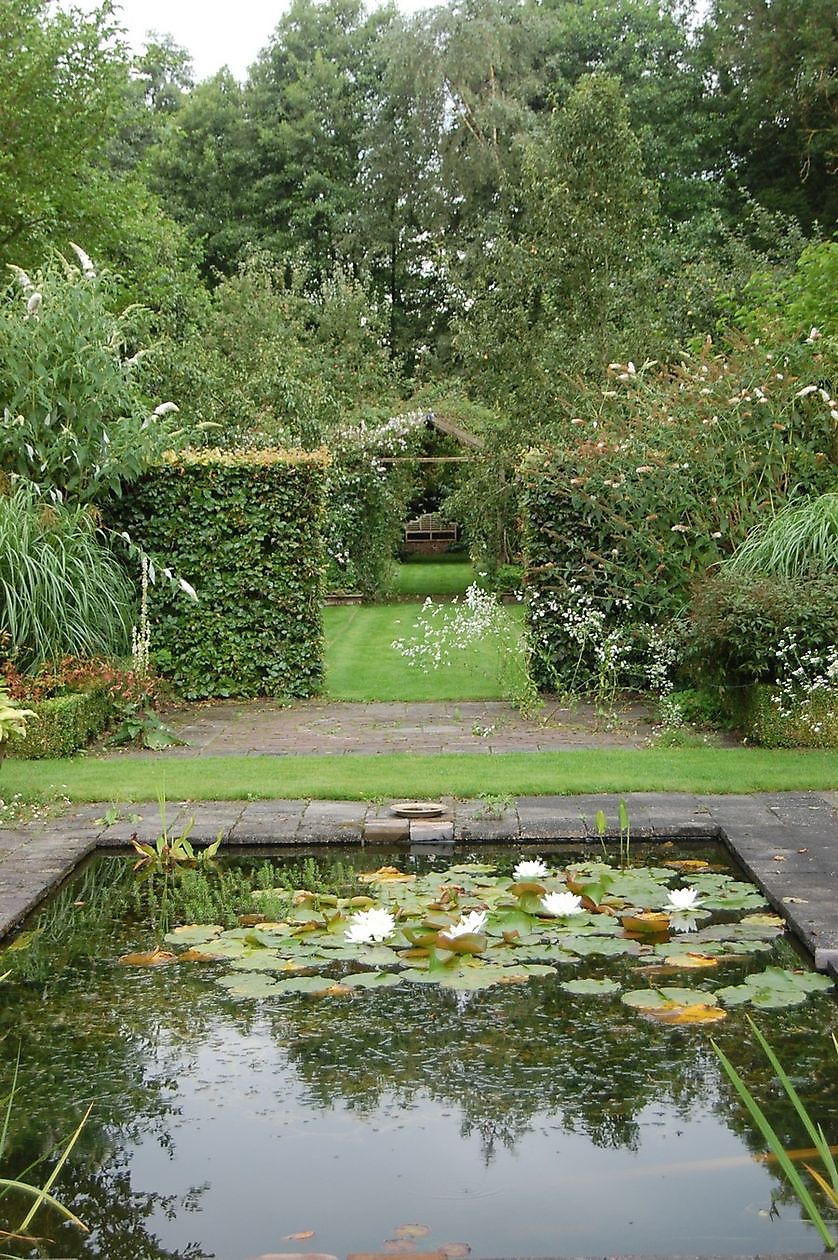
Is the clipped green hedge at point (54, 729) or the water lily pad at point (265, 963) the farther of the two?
the clipped green hedge at point (54, 729)

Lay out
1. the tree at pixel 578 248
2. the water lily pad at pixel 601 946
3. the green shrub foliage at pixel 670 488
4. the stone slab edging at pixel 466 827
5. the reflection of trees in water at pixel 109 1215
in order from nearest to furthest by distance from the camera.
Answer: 1. the reflection of trees in water at pixel 109 1215
2. the water lily pad at pixel 601 946
3. the stone slab edging at pixel 466 827
4. the green shrub foliage at pixel 670 488
5. the tree at pixel 578 248

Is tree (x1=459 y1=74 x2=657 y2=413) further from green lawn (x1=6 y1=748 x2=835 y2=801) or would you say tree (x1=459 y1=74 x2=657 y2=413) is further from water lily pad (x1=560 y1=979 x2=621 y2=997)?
A: water lily pad (x1=560 y1=979 x2=621 y2=997)

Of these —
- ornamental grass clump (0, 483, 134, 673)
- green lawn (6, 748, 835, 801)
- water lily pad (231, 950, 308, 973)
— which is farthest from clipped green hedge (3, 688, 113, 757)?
water lily pad (231, 950, 308, 973)

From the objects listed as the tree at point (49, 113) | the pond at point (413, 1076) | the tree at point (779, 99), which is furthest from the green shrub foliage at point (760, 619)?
the tree at point (779, 99)

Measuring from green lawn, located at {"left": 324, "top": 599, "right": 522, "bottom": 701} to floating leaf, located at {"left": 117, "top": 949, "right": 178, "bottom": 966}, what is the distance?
6430 millimetres

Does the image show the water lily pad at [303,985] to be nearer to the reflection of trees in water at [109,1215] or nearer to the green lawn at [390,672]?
the reflection of trees in water at [109,1215]

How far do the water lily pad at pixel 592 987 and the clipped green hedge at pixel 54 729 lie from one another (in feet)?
15.5

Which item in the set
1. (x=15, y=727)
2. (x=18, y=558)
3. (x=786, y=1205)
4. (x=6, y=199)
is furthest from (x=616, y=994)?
(x=6, y=199)

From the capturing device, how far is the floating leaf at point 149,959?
4449 millimetres

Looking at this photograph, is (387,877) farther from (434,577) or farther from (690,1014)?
(434,577)

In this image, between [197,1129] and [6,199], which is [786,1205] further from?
[6,199]

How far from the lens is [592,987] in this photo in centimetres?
406

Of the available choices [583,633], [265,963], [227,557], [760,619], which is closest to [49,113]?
[227,557]

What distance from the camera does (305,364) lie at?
2002 cm
